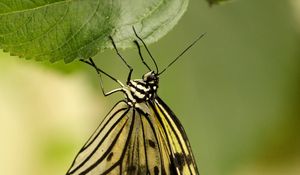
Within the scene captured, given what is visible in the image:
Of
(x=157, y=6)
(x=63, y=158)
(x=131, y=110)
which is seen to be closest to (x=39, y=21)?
(x=157, y=6)

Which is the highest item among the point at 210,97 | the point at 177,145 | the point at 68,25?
the point at 68,25

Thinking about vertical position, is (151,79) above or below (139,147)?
above

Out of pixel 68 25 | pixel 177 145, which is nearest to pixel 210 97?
pixel 177 145

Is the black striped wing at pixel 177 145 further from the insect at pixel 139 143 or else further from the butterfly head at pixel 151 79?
the butterfly head at pixel 151 79

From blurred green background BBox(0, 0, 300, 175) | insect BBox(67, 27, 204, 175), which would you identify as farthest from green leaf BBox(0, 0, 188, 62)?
blurred green background BBox(0, 0, 300, 175)

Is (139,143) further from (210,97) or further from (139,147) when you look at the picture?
(210,97)

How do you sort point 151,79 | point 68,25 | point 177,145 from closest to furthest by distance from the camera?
1. point 68,25
2. point 177,145
3. point 151,79

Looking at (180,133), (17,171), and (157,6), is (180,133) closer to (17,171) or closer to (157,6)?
(157,6)
